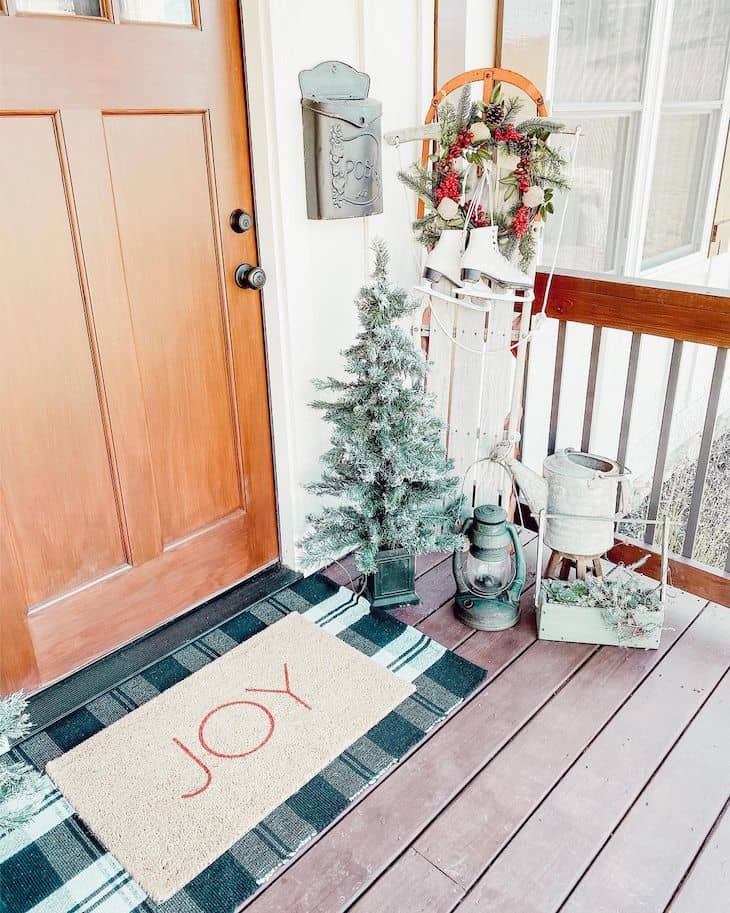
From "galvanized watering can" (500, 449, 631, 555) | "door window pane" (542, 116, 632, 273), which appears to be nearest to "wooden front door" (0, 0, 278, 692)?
"galvanized watering can" (500, 449, 631, 555)

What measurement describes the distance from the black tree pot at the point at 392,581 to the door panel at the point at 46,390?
0.80 metres

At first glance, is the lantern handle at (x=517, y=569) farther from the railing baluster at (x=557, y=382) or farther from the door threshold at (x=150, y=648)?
the door threshold at (x=150, y=648)

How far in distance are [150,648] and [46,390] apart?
33.8 inches

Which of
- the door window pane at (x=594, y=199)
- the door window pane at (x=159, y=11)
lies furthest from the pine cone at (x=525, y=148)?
the door window pane at (x=594, y=199)

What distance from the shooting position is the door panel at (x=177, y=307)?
1.86m

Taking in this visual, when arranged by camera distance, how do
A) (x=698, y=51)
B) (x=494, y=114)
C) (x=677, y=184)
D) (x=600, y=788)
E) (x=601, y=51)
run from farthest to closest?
(x=677, y=184) → (x=698, y=51) → (x=601, y=51) → (x=494, y=114) → (x=600, y=788)

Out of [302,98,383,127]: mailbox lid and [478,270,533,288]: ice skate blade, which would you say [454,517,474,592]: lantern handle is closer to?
[478,270,533,288]: ice skate blade

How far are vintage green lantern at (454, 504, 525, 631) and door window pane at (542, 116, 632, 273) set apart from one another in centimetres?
157

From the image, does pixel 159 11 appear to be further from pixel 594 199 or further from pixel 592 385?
pixel 594 199

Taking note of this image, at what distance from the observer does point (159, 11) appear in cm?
178

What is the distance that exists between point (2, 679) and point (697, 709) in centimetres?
187

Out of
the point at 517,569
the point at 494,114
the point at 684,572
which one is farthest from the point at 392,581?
the point at 494,114

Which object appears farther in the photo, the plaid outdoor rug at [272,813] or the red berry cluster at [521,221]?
the red berry cluster at [521,221]

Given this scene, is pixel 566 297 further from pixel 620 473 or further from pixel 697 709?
pixel 697 709
